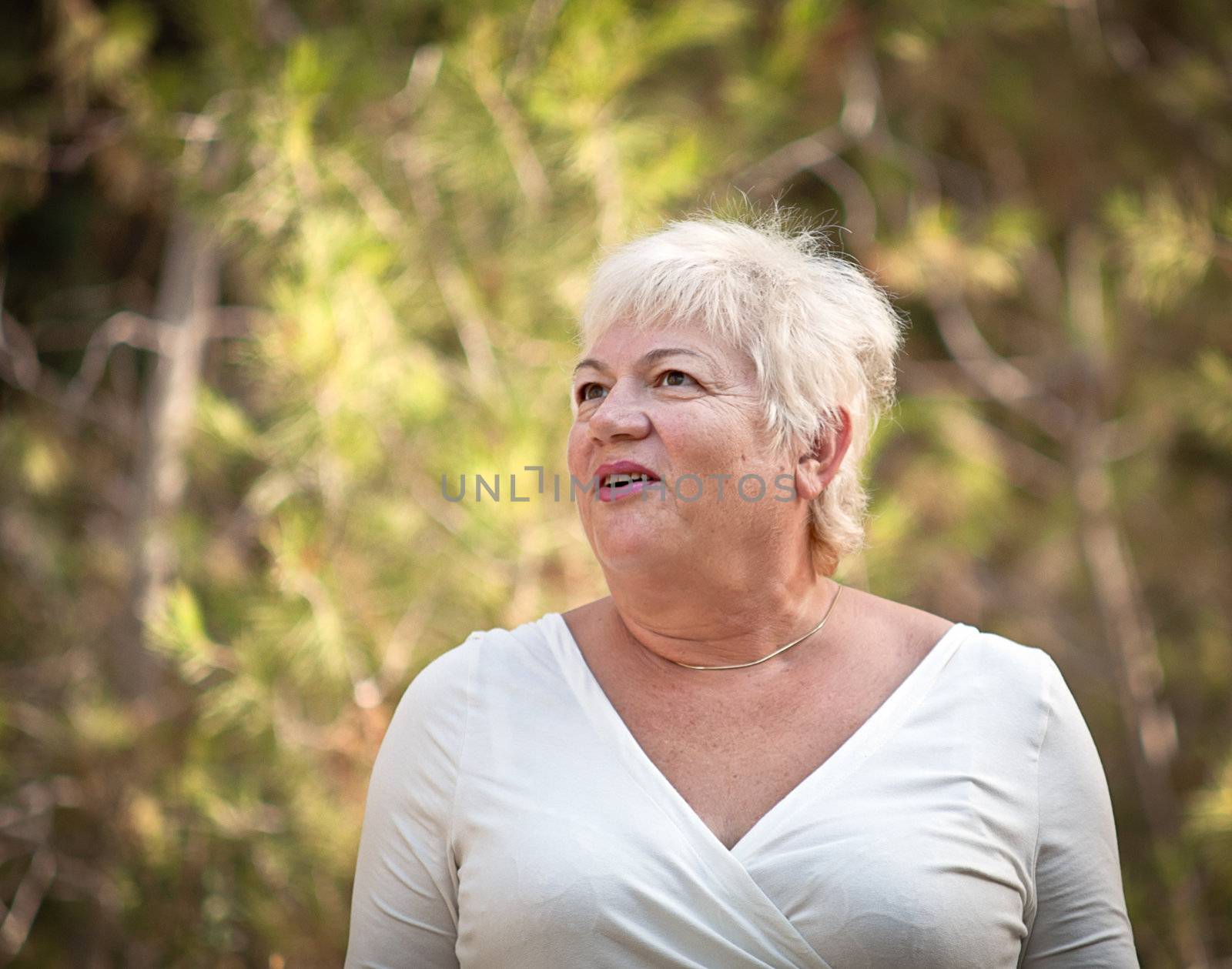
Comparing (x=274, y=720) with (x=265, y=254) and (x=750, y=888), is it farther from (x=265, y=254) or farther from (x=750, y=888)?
(x=750, y=888)

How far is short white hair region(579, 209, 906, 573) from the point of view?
1.52 meters

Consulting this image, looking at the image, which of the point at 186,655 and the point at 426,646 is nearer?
the point at 186,655

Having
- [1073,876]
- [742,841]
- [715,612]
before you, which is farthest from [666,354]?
[1073,876]

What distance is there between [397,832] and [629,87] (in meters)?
3.32

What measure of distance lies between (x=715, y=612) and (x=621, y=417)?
31 cm

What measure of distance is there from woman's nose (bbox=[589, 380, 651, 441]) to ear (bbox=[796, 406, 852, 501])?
26cm

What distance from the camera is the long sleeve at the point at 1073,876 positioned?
4.82 feet

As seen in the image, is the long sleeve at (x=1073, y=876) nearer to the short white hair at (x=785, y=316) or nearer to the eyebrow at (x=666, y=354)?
the short white hair at (x=785, y=316)

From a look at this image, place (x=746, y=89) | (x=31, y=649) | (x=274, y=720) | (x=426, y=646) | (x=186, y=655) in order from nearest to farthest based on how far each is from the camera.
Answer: (x=186, y=655)
(x=274, y=720)
(x=426, y=646)
(x=746, y=89)
(x=31, y=649)

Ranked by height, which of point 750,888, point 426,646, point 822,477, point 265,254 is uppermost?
point 265,254

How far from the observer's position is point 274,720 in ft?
9.25

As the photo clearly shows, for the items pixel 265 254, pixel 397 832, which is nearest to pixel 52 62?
pixel 265 254

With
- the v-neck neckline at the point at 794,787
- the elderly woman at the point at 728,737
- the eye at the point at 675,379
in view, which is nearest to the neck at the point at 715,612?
the elderly woman at the point at 728,737

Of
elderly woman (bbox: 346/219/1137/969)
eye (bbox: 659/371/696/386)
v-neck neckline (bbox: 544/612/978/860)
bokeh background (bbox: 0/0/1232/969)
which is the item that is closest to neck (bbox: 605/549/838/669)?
elderly woman (bbox: 346/219/1137/969)
